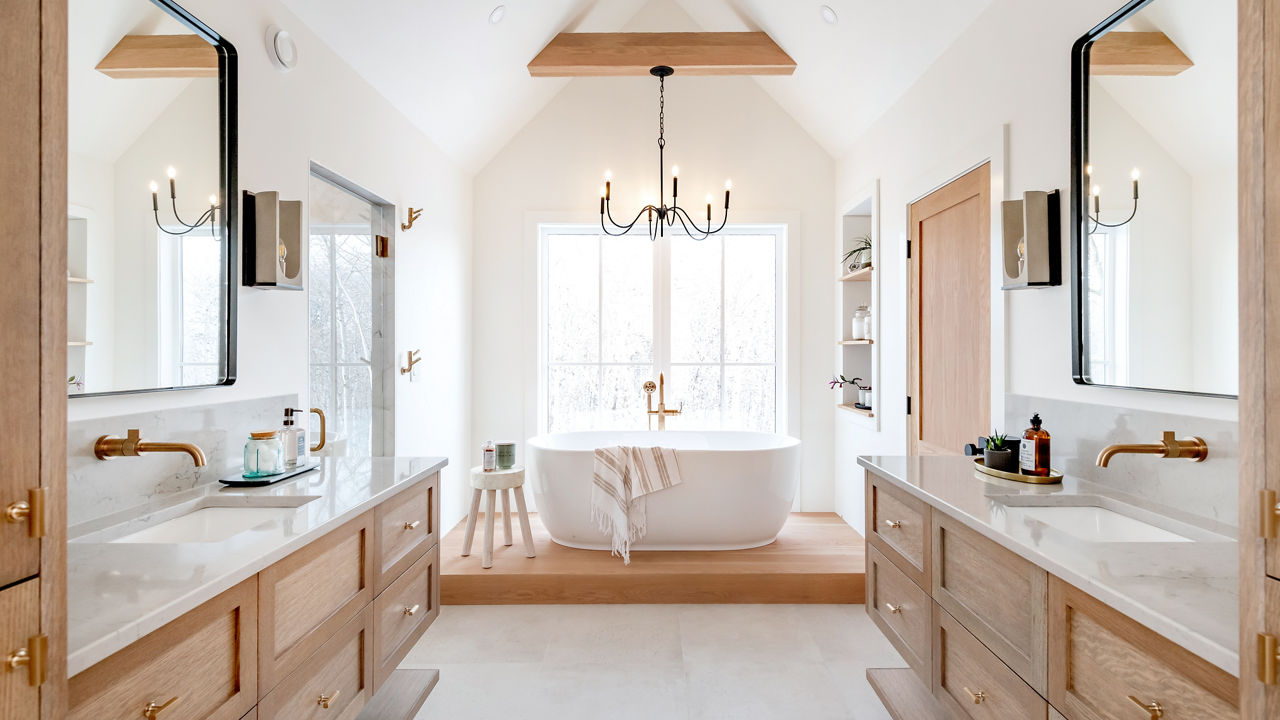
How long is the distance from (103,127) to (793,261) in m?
3.56

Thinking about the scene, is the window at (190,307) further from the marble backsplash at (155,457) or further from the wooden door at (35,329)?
the wooden door at (35,329)

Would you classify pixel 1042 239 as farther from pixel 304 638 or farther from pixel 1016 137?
pixel 304 638

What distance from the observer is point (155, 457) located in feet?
5.19

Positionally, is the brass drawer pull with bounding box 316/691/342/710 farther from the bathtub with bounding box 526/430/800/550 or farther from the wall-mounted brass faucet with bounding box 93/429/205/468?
the bathtub with bounding box 526/430/800/550

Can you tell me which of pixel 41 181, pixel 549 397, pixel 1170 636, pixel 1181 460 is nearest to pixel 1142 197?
pixel 1181 460

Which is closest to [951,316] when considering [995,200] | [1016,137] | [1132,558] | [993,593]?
[995,200]

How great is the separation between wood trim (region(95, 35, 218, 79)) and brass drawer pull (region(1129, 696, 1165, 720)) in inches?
90.5

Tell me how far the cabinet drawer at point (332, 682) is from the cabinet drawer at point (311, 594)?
3cm

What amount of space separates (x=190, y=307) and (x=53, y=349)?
43.8 inches

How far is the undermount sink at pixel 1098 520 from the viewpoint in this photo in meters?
1.37

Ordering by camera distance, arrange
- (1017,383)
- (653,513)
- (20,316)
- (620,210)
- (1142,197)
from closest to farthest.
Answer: (20,316) < (1142,197) < (1017,383) < (653,513) < (620,210)

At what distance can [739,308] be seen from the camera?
4379mm

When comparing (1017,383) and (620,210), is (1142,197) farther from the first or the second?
(620,210)

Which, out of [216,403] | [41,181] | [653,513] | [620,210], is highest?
[620,210]
